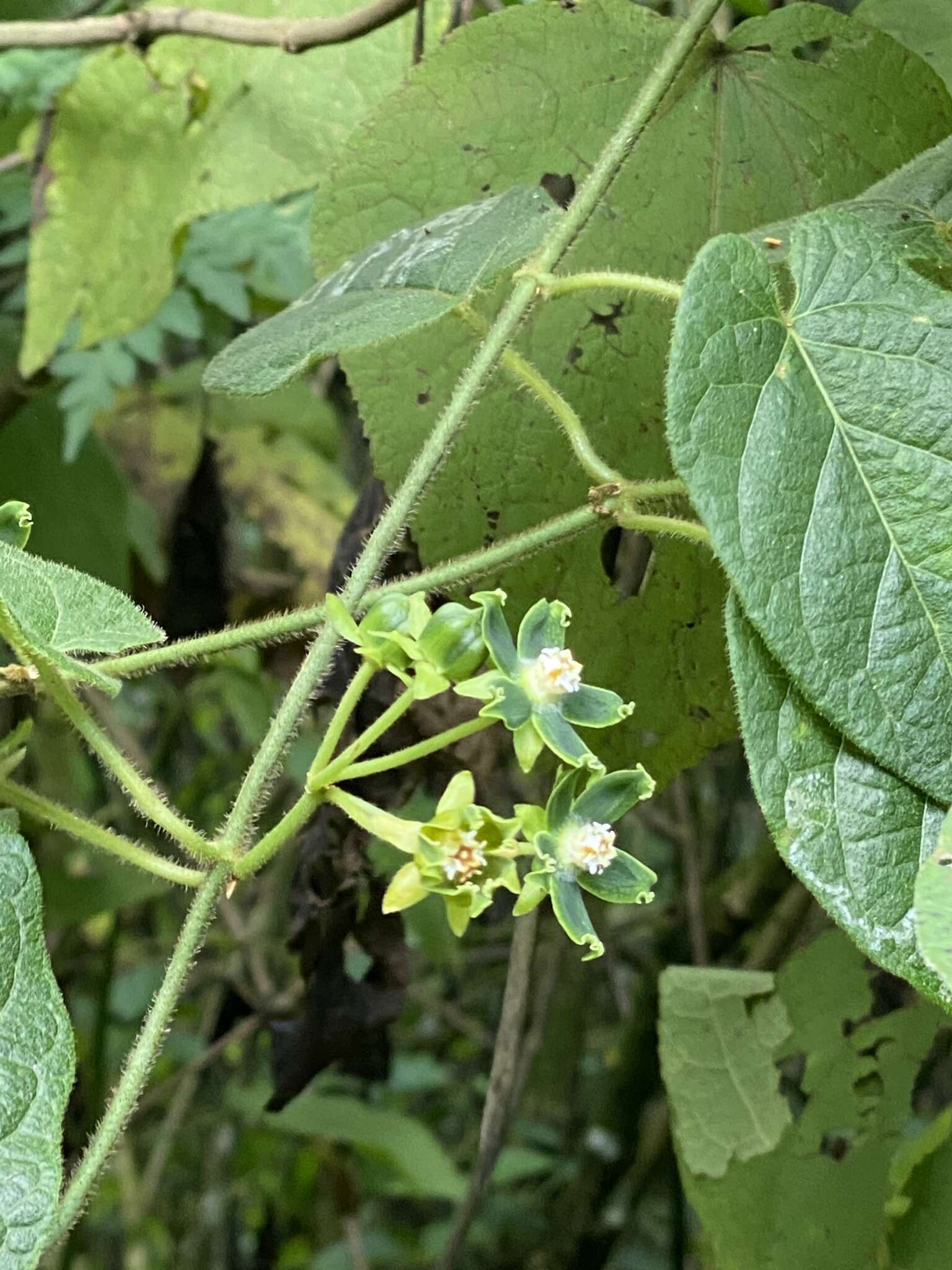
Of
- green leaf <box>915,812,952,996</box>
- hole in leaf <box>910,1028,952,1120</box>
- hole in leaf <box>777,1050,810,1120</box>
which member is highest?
green leaf <box>915,812,952,996</box>

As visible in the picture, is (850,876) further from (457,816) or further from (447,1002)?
(447,1002)

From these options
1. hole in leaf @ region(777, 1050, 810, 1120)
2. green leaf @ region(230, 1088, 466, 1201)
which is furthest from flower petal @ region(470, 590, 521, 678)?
green leaf @ region(230, 1088, 466, 1201)

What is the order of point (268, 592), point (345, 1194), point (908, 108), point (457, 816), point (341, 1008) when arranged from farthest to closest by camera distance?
1. point (345, 1194)
2. point (268, 592)
3. point (341, 1008)
4. point (908, 108)
5. point (457, 816)

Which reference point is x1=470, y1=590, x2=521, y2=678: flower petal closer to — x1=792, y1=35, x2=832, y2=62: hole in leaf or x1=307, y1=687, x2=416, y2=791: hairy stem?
x1=307, y1=687, x2=416, y2=791: hairy stem

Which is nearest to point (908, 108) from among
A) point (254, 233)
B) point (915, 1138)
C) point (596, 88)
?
point (596, 88)

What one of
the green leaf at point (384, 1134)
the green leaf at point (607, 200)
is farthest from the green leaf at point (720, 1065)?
the green leaf at point (384, 1134)

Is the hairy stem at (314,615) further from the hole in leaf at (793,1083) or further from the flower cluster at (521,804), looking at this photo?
the hole in leaf at (793,1083)
